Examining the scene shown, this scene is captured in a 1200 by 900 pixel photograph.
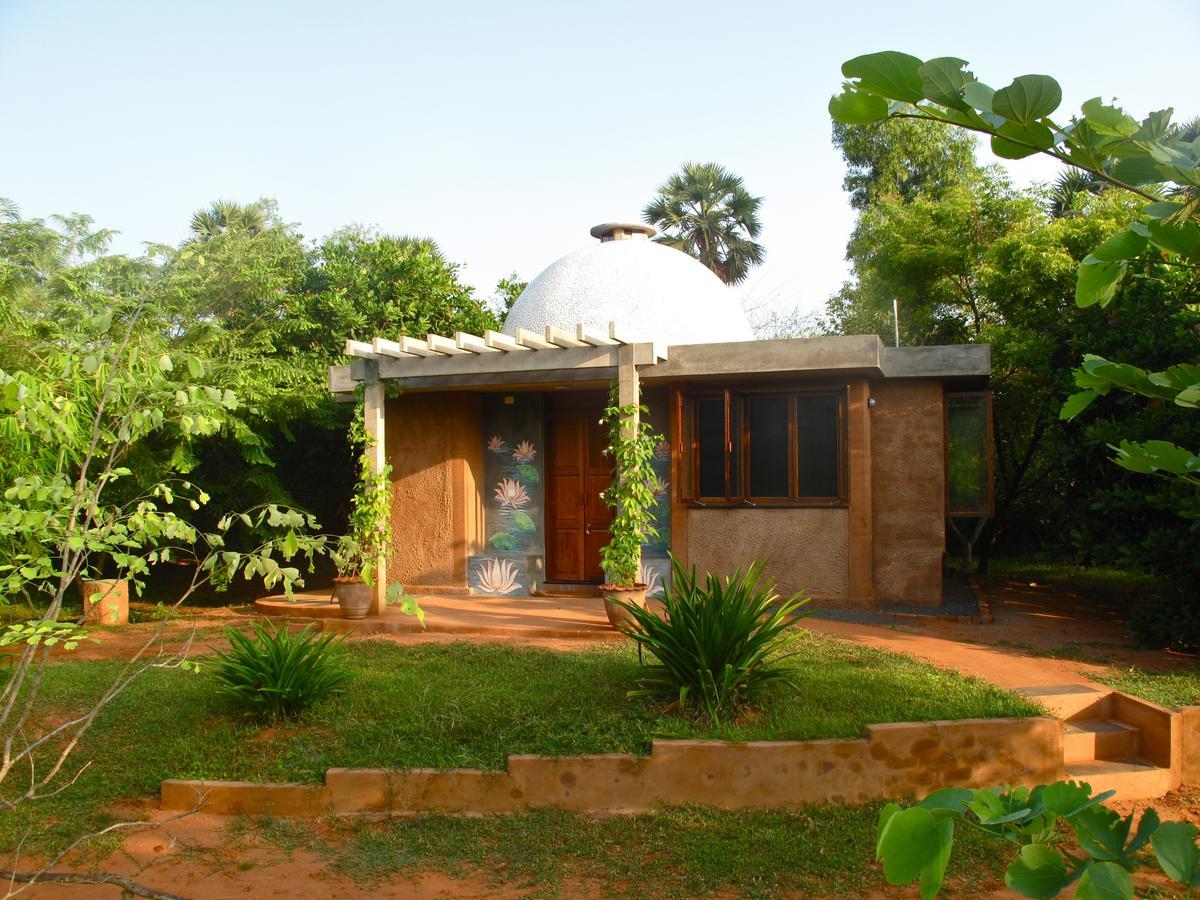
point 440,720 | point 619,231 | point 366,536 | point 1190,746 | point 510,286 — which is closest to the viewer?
point 1190,746

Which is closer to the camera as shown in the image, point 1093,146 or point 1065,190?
point 1093,146

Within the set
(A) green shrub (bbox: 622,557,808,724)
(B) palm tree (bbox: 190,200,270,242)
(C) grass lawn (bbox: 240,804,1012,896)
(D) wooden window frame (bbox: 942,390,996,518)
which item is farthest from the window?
(B) palm tree (bbox: 190,200,270,242)

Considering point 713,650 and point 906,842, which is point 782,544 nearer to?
point 713,650

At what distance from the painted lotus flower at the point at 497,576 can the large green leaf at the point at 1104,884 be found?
1050 centimetres

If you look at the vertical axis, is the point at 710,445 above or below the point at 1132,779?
above

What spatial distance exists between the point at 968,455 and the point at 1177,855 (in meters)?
10.6

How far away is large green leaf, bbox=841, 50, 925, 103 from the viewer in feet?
3.28

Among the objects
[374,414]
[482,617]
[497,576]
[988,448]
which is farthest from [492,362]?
[988,448]

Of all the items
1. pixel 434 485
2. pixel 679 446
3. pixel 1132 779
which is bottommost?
pixel 1132 779

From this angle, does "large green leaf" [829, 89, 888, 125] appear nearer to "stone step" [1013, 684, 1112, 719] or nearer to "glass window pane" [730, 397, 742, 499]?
"stone step" [1013, 684, 1112, 719]

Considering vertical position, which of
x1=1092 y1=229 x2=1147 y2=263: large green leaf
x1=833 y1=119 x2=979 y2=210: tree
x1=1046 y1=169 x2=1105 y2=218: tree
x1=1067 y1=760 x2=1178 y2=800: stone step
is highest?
x1=833 y1=119 x2=979 y2=210: tree

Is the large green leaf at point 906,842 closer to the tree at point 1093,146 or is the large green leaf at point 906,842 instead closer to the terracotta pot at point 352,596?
the tree at point 1093,146

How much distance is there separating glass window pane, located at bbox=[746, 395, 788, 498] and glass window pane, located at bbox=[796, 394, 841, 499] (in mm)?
171

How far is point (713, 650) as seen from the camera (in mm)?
6062
